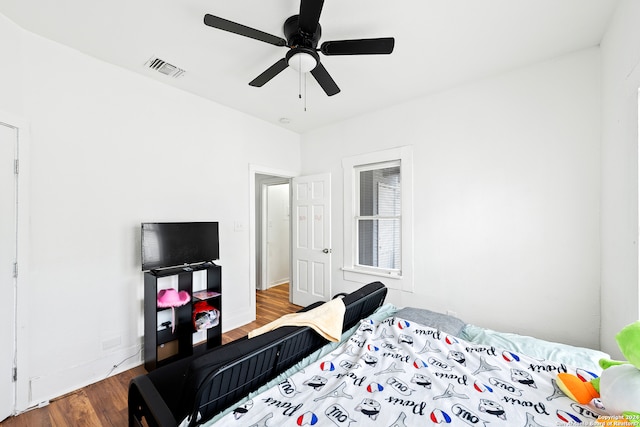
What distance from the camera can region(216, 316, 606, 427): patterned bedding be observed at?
1.01 m

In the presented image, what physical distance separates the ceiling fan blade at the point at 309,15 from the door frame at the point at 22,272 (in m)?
2.12

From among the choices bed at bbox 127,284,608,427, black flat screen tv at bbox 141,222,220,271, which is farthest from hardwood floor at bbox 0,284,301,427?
bed at bbox 127,284,608,427

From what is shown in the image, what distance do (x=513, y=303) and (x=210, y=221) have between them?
3.20 meters

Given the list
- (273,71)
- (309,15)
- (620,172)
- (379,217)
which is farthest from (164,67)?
(620,172)

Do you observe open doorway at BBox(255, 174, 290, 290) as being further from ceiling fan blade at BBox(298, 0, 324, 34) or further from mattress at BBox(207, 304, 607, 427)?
mattress at BBox(207, 304, 607, 427)

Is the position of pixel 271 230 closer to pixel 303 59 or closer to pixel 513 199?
pixel 303 59

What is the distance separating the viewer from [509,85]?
246 centimetres

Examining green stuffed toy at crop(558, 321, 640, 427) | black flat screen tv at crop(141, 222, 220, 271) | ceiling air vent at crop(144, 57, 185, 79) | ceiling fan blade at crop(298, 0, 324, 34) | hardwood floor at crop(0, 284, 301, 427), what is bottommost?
hardwood floor at crop(0, 284, 301, 427)

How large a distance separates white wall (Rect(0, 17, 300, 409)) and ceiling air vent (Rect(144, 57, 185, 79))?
240 millimetres

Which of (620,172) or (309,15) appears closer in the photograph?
(309,15)

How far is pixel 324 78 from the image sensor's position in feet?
6.79

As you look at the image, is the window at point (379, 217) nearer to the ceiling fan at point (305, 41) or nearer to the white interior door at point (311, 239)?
the white interior door at point (311, 239)

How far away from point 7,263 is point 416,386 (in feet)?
8.80

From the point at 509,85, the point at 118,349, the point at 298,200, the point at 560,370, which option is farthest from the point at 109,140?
the point at 509,85
